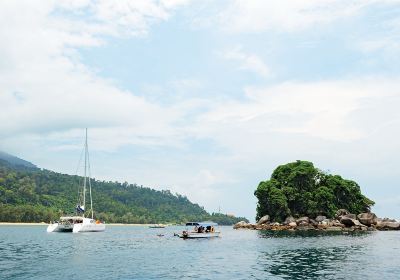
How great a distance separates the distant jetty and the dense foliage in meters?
2.85

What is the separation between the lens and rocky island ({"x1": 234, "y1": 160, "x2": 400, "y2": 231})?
144 metres

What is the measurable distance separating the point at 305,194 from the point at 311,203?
399cm

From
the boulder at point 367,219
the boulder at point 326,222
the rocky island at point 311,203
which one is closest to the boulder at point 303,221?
the rocky island at point 311,203

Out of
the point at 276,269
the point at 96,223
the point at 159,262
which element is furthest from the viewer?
the point at 96,223

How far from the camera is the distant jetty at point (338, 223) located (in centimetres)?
14038

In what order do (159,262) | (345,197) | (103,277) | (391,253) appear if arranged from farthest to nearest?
(345,197) → (391,253) → (159,262) → (103,277)

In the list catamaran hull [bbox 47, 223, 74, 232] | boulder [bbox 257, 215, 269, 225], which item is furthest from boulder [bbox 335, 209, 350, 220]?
catamaran hull [bbox 47, 223, 74, 232]

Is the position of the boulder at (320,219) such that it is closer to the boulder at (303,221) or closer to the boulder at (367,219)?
the boulder at (303,221)

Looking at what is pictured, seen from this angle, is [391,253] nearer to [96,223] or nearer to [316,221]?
[316,221]

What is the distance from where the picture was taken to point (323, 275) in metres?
41.8

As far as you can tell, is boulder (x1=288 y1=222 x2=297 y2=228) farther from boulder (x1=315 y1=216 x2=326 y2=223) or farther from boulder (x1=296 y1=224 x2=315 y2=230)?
boulder (x1=315 y1=216 x2=326 y2=223)

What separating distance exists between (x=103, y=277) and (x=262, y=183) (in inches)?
4597

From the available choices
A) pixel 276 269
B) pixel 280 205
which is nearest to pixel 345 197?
pixel 280 205

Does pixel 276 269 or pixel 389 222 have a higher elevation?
pixel 389 222
